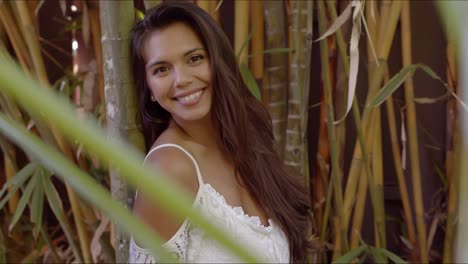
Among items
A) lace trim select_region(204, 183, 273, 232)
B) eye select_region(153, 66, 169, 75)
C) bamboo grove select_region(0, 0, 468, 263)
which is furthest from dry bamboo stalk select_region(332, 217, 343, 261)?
eye select_region(153, 66, 169, 75)

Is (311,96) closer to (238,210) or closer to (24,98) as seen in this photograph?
(238,210)

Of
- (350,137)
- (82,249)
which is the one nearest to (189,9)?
(82,249)

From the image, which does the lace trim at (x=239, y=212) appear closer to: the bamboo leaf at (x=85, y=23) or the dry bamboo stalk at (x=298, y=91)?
the dry bamboo stalk at (x=298, y=91)

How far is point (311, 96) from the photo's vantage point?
1.41m

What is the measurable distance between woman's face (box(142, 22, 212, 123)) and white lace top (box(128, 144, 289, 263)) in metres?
0.07

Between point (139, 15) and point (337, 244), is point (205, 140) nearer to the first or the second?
point (139, 15)

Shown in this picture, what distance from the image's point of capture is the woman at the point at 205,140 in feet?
2.48

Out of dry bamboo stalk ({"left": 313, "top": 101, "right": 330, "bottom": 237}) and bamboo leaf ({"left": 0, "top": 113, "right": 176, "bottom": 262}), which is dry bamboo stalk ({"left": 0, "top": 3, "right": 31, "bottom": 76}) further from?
bamboo leaf ({"left": 0, "top": 113, "right": 176, "bottom": 262})

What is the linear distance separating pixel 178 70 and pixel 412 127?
0.67m

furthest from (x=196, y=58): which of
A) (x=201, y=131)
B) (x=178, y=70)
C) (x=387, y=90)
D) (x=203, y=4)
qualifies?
(x=387, y=90)

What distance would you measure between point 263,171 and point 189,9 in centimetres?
31

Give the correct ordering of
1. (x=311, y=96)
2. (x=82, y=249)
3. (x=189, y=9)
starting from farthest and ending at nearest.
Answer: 1. (x=311, y=96)
2. (x=82, y=249)
3. (x=189, y=9)

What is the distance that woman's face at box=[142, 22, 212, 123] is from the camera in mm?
752

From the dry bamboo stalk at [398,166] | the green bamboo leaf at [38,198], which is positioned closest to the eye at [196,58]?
the green bamboo leaf at [38,198]
